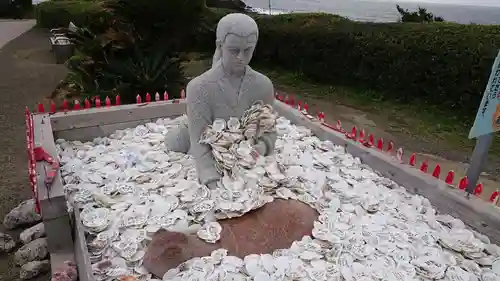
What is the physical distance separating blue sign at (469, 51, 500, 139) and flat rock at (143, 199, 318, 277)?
4.41ft

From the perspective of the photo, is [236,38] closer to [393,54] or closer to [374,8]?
[393,54]

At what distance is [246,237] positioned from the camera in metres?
Result: 2.75

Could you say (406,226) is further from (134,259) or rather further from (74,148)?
(74,148)

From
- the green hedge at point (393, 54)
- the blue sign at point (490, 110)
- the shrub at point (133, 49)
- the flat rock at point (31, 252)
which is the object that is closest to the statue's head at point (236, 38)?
the blue sign at point (490, 110)

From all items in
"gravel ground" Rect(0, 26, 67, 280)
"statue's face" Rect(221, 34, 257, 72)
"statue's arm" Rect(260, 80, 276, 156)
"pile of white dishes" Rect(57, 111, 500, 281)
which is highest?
"statue's face" Rect(221, 34, 257, 72)

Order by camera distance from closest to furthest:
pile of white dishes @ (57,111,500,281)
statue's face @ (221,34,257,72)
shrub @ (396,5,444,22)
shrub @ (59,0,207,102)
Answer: pile of white dishes @ (57,111,500,281)
statue's face @ (221,34,257,72)
shrub @ (59,0,207,102)
shrub @ (396,5,444,22)

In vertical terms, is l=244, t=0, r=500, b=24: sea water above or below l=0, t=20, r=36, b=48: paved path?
above

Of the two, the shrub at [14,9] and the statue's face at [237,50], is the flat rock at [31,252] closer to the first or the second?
the statue's face at [237,50]

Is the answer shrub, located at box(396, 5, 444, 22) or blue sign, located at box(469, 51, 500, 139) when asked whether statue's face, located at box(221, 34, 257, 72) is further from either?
shrub, located at box(396, 5, 444, 22)

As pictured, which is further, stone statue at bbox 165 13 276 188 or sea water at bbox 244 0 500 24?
sea water at bbox 244 0 500 24

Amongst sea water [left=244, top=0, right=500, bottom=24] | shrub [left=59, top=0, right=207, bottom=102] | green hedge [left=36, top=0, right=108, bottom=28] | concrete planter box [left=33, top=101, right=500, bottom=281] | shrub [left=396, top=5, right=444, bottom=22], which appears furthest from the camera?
green hedge [left=36, top=0, right=108, bottom=28]

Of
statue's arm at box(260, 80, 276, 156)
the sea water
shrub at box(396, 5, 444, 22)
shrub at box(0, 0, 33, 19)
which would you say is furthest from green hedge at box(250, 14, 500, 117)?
shrub at box(0, 0, 33, 19)

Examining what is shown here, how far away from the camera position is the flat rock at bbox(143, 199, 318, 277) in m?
2.58

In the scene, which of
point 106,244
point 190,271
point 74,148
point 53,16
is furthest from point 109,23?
point 53,16
